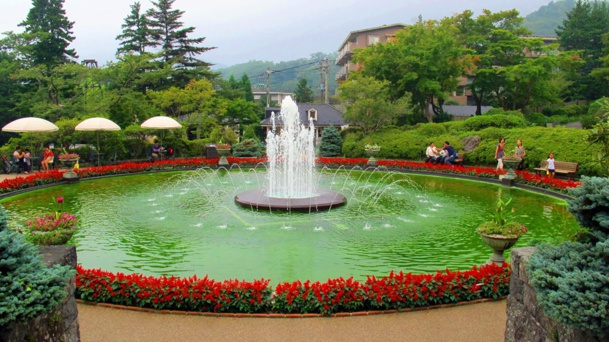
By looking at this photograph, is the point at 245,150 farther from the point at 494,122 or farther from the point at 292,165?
the point at 494,122

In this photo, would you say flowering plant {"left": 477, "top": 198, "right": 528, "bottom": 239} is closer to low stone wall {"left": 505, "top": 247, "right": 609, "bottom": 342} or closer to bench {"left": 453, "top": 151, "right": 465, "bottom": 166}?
low stone wall {"left": 505, "top": 247, "right": 609, "bottom": 342}

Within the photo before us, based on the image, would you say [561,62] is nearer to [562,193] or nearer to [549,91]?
[549,91]

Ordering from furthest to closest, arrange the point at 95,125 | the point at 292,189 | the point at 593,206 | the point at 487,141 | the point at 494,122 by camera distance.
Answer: the point at 494,122 < the point at 487,141 < the point at 95,125 < the point at 292,189 < the point at 593,206

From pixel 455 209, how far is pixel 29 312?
11734 mm

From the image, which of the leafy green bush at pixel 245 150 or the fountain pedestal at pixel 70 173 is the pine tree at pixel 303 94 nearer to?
the leafy green bush at pixel 245 150

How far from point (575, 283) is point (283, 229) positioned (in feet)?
25.1

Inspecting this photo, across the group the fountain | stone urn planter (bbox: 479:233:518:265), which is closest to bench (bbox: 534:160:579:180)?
the fountain

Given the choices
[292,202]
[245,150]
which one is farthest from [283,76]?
[292,202]

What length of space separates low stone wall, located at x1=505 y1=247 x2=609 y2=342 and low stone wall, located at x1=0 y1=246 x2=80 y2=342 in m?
4.47

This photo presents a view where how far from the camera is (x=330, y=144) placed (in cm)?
2897

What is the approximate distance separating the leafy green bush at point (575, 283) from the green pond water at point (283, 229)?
3.50 ft

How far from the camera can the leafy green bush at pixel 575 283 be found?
335 centimetres

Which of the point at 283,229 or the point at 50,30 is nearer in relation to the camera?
the point at 283,229

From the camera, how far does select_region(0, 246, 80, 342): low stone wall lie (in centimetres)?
359
